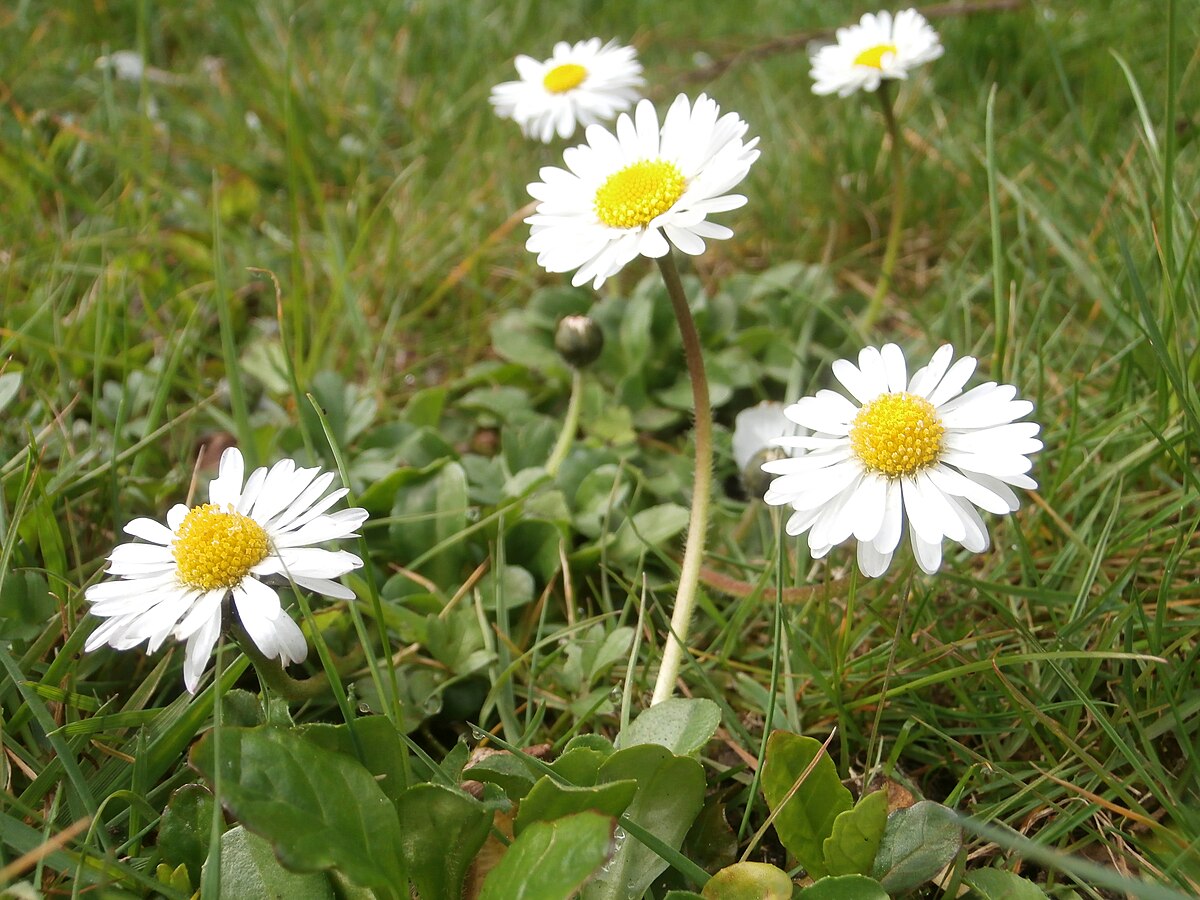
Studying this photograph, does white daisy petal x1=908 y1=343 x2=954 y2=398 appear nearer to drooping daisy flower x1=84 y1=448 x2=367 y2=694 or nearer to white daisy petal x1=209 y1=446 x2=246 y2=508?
drooping daisy flower x1=84 y1=448 x2=367 y2=694

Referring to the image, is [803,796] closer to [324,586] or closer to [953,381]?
[953,381]

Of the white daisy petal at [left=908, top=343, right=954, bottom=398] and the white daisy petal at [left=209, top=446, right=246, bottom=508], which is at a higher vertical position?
the white daisy petal at [left=908, top=343, right=954, bottom=398]

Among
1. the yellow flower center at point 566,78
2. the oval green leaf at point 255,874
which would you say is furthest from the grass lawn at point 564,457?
the yellow flower center at point 566,78

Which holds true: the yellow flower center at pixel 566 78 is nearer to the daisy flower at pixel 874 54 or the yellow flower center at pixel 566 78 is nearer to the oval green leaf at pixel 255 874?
the daisy flower at pixel 874 54

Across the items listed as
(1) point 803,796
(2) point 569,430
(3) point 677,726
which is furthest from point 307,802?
(2) point 569,430

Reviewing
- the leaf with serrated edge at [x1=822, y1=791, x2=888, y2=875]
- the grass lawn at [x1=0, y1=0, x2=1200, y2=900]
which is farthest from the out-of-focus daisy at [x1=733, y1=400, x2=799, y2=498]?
the leaf with serrated edge at [x1=822, y1=791, x2=888, y2=875]

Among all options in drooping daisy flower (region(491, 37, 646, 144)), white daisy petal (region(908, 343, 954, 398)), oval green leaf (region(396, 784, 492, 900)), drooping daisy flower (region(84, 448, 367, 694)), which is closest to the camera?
oval green leaf (region(396, 784, 492, 900))

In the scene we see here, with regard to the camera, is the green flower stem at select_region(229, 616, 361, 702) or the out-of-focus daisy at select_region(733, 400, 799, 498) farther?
the out-of-focus daisy at select_region(733, 400, 799, 498)
